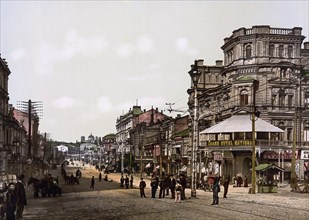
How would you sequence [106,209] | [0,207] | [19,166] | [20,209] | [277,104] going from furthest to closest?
[19,166]
[277,104]
[106,209]
[20,209]
[0,207]

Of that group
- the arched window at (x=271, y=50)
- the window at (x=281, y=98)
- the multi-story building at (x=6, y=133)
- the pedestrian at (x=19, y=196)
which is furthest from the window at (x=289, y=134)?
the pedestrian at (x=19, y=196)

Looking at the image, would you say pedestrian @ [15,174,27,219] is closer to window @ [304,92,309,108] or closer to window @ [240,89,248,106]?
window @ [240,89,248,106]

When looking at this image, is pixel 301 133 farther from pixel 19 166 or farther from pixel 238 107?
pixel 19 166

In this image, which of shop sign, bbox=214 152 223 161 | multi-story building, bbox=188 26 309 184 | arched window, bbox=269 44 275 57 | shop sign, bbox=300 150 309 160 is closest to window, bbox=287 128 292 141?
multi-story building, bbox=188 26 309 184

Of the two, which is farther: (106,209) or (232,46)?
(232,46)

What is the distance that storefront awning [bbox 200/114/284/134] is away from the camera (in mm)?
58312

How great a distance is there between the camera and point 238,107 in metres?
65.4

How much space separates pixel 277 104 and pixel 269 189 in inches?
834

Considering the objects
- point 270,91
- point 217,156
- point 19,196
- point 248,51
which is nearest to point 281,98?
point 270,91

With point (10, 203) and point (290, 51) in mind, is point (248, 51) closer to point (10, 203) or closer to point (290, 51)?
point (290, 51)

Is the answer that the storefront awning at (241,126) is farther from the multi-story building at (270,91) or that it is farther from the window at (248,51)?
the window at (248,51)

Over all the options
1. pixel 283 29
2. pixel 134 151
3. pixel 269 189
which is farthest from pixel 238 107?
pixel 134 151

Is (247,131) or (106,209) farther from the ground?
(247,131)

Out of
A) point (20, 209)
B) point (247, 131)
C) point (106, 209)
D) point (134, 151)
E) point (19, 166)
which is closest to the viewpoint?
point (20, 209)
